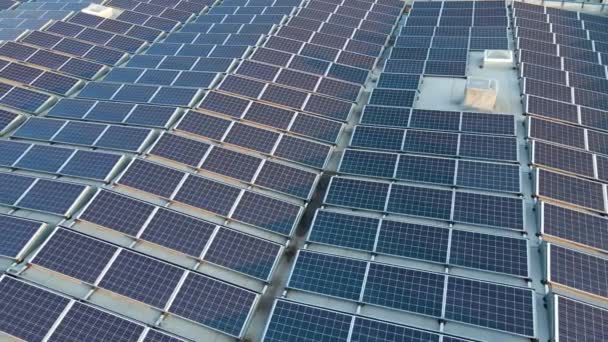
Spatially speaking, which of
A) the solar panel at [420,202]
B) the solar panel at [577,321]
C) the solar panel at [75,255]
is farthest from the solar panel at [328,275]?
the solar panel at [75,255]

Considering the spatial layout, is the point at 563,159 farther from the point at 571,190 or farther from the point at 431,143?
the point at 431,143

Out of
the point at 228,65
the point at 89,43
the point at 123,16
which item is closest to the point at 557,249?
the point at 228,65

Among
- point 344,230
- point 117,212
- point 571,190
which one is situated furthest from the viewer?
point 571,190

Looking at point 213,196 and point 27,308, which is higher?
point 213,196

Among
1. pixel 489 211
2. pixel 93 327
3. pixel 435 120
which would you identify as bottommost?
pixel 93 327

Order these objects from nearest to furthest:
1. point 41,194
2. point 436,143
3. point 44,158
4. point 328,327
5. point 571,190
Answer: point 328,327 → point 571,190 → point 41,194 → point 44,158 → point 436,143

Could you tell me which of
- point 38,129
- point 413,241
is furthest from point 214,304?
point 38,129

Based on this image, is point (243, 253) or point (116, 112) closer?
point (243, 253)
